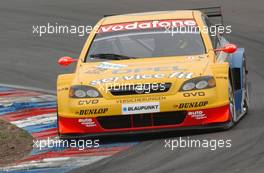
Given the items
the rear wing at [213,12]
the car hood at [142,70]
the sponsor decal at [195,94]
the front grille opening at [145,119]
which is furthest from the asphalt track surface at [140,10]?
the rear wing at [213,12]

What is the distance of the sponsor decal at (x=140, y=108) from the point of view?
8.95 m

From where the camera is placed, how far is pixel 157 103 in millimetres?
8945

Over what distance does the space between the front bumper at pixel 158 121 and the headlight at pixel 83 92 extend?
264 mm

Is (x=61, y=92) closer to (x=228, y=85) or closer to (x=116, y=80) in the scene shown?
(x=116, y=80)

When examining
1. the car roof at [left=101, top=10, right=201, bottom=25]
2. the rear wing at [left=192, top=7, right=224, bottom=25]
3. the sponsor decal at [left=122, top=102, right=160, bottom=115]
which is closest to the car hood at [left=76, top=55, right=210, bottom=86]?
the sponsor decal at [left=122, top=102, right=160, bottom=115]

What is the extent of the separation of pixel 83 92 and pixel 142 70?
0.73 m

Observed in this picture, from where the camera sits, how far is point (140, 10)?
1950cm

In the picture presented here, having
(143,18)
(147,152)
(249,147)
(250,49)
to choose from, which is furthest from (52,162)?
(250,49)

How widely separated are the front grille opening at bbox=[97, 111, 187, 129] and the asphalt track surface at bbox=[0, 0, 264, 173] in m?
0.21

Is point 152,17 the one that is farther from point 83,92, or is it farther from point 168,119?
point 168,119

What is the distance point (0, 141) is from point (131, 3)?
11181 millimetres

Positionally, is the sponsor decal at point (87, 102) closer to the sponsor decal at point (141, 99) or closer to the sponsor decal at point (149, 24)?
the sponsor decal at point (141, 99)

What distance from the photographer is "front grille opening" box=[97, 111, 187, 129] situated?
8.99m

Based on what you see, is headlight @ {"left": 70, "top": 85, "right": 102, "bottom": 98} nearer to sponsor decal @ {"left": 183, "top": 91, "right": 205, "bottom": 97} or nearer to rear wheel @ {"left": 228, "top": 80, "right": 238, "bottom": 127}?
sponsor decal @ {"left": 183, "top": 91, "right": 205, "bottom": 97}
